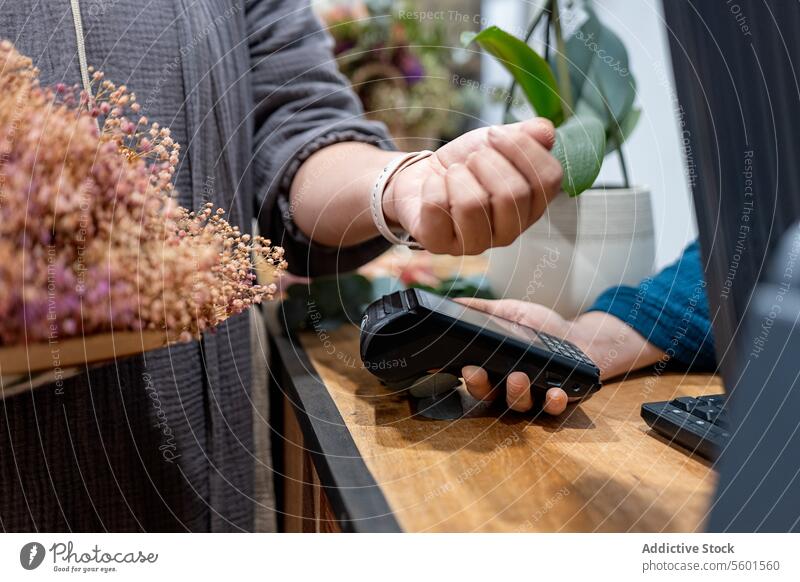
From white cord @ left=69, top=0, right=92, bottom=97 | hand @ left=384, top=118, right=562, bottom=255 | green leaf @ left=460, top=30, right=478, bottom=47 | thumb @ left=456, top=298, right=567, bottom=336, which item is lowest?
thumb @ left=456, top=298, right=567, bottom=336

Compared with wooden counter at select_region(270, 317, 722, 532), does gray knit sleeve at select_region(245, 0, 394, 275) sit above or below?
above

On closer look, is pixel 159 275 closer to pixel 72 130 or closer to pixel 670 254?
pixel 72 130

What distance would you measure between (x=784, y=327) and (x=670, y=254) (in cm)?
10

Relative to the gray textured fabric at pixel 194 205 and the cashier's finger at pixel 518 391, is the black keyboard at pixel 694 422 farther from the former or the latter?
the gray textured fabric at pixel 194 205

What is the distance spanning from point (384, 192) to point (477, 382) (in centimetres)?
A: 10

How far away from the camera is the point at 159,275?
21cm

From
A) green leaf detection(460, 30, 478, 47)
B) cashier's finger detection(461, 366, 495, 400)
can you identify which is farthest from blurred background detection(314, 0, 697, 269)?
cashier's finger detection(461, 366, 495, 400)

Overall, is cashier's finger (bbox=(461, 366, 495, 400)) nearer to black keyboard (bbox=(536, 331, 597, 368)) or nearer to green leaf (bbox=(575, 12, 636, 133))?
black keyboard (bbox=(536, 331, 597, 368))

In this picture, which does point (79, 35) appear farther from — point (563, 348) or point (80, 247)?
point (563, 348)

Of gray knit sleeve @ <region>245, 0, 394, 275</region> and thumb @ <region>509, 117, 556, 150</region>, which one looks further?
gray knit sleeve @ <region>245, 0, 394, 275</region>

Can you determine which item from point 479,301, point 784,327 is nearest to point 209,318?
point 479,301

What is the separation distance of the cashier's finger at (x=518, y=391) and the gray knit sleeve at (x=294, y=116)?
4.2 inches

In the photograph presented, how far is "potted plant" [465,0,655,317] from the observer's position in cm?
31
